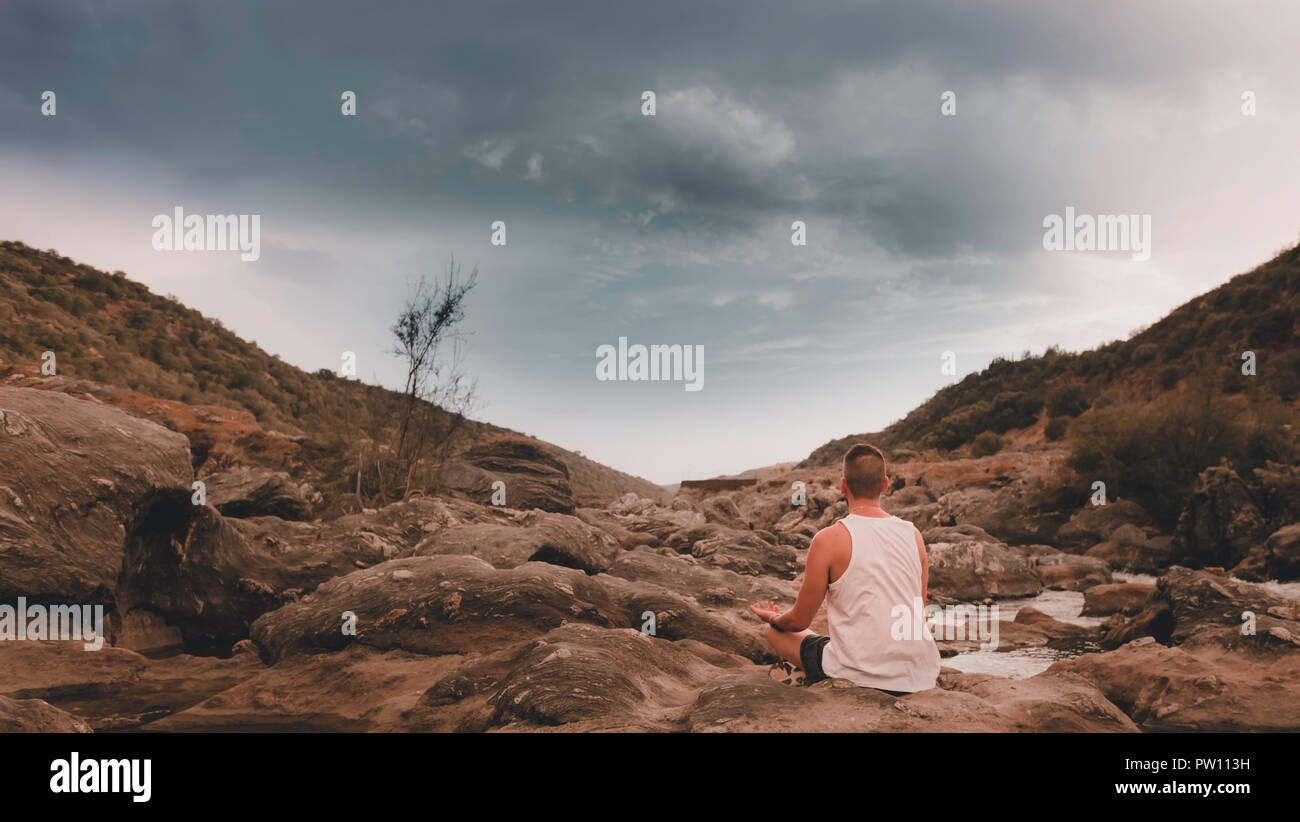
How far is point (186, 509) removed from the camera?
9.16m

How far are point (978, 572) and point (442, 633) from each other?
42.4ft

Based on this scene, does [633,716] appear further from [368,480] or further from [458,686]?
[368,480]

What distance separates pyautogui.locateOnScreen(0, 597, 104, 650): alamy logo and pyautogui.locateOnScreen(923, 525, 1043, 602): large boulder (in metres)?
14.7

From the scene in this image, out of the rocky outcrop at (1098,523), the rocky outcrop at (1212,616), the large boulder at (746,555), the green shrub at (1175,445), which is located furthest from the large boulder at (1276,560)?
the large boulder at (746,555)

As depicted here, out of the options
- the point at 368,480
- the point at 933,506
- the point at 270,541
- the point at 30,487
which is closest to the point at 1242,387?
the point at 933,506

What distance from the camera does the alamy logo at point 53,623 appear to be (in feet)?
23.4

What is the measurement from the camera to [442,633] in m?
7.80

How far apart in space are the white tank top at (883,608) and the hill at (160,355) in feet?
55.3

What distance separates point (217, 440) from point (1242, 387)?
145 ft

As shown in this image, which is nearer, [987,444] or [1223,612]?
[1223,612]

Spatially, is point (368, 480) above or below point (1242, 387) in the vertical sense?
below

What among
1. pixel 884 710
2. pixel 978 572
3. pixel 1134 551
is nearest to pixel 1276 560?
pixel 1134 551

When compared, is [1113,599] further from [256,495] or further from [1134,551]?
[256,495]

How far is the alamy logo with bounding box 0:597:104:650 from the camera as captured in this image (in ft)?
23.4
